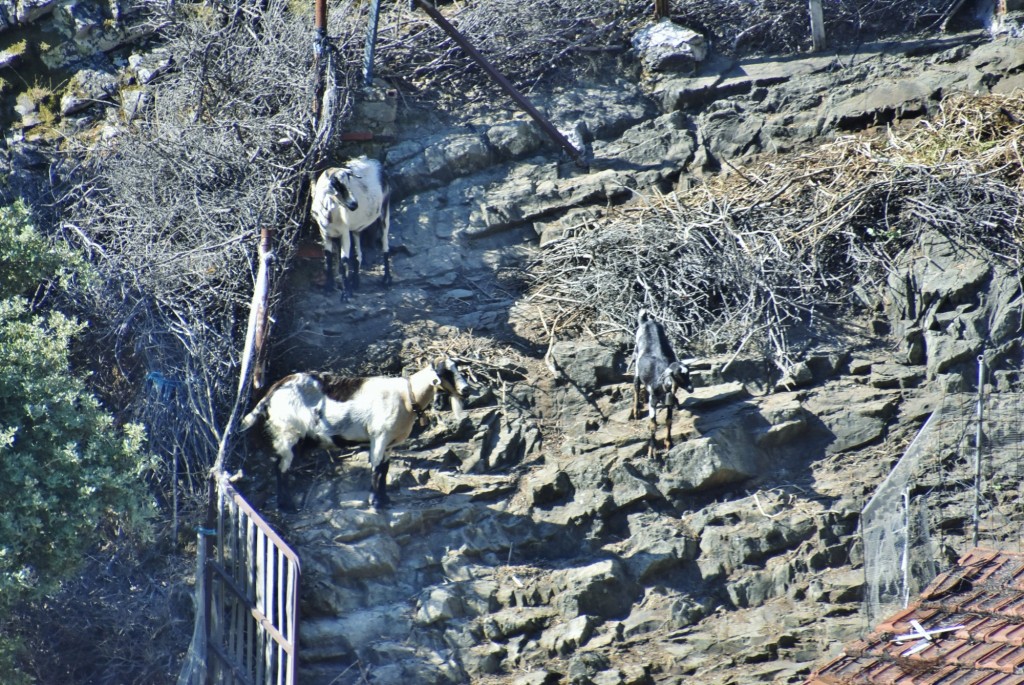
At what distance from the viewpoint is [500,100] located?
1518 cm

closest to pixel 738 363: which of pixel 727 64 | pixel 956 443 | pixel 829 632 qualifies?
pixel 956 443

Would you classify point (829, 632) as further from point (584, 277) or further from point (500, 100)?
point (500, 100)

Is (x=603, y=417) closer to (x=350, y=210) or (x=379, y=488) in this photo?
(x=379, y=488)

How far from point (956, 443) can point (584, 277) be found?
3.71 metres

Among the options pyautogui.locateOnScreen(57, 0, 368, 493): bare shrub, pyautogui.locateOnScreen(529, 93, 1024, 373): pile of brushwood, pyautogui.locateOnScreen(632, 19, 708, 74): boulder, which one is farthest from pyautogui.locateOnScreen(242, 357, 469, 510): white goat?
pyautogui.locateOnScreen(632, 19, 708, 74): boulder

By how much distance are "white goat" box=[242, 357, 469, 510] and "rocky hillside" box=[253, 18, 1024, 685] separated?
1.34 ft

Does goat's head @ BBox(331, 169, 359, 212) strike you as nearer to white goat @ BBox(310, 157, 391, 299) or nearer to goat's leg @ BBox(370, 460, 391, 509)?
white goat @ BBox(310, 157, 391, 299)

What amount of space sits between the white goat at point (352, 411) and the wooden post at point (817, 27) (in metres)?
6.96

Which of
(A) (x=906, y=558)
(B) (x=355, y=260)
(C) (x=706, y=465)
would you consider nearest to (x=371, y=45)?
(B) (x=355, y=260)

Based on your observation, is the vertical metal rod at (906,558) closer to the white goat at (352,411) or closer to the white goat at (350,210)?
the white goat at (352,411)

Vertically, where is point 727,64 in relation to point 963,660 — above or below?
above

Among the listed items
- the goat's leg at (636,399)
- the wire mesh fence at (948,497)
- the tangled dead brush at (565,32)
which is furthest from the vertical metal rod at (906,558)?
the tangled dead brush at (565,32)

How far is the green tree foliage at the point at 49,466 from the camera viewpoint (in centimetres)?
958

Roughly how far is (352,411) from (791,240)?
4.47m
